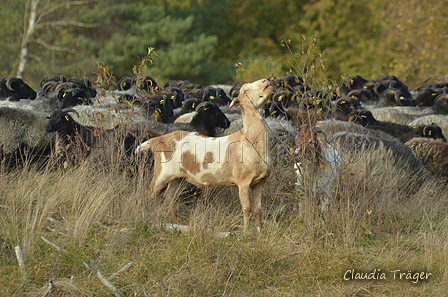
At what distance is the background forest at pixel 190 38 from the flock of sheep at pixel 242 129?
1165cm

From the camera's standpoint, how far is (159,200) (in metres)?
5.96

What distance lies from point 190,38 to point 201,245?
26826 mm

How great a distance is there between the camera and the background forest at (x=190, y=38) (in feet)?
94.9

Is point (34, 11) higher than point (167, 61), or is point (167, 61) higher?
point (34, 11)

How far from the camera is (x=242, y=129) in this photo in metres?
5.66

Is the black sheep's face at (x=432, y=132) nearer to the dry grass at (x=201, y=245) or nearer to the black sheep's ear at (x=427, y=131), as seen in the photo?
the black sheep's ear at (x=427, y=131)

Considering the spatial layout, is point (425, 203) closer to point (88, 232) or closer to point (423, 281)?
point (423, 281)

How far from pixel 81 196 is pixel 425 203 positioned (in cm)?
378

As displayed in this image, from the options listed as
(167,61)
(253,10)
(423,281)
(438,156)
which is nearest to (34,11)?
(167,61)

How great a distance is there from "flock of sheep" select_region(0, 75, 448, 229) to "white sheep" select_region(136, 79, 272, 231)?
0.06 ft

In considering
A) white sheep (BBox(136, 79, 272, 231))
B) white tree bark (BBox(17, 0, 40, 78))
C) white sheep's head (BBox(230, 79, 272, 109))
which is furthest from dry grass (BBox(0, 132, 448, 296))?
white tree bark (BBox(17, 0, 40, 78))

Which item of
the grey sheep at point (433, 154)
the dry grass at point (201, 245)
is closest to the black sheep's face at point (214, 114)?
the grey sheep at point (433, 154)

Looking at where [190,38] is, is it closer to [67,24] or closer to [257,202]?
[67,24]

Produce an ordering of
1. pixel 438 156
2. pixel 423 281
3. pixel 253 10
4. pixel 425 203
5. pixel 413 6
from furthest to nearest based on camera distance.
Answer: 1. pixel 253 10
2. pixel 413 6
3. pixel 438 156
4. pixel 425 203
5. pixel 423 281
